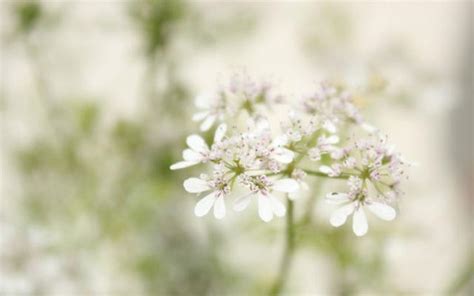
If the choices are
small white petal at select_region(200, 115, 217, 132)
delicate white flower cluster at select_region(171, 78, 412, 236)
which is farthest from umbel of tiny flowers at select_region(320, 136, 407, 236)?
small white petal at select_region(200, 115, 217, 132)

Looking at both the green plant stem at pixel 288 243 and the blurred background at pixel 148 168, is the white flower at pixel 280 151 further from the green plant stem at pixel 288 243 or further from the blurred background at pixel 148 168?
the blurred background at pixel 148 168

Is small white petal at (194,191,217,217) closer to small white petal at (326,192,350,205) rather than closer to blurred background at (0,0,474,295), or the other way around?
small white petal at (326,192,350,205)

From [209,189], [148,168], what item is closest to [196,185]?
[209,189]

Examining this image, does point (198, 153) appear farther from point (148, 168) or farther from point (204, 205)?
point (148, 168)

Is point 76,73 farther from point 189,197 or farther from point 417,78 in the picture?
point 417,78

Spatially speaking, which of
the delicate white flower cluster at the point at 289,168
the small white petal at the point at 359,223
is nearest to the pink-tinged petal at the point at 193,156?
the delicate white flower cluster at the point at 289,168

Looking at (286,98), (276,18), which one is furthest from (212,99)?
(276,18)

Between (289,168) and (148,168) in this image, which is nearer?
(289,168)
